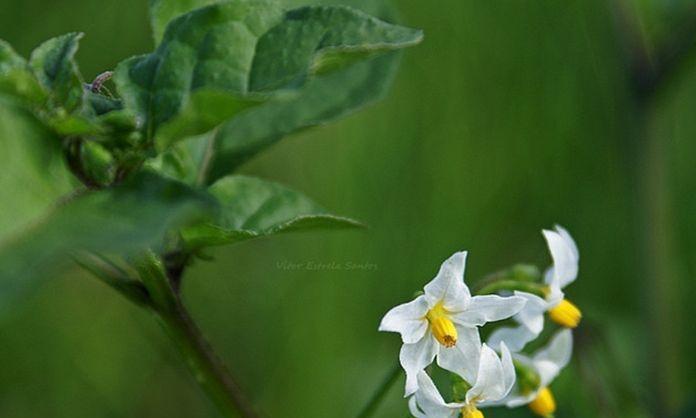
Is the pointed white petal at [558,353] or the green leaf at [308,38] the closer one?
the green leaf at [308,38]

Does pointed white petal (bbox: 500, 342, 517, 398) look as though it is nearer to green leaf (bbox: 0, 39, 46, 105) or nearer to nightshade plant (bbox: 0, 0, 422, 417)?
nightshade plant (bbox: 0, 0, 422, 417)

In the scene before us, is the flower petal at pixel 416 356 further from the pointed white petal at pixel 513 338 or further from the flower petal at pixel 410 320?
the pointed white petal at pixel 513 338

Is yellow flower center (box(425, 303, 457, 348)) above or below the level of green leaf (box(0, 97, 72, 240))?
below

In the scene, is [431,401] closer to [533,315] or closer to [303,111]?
[533,315]

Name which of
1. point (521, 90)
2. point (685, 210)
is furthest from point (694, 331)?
point (521, 90)

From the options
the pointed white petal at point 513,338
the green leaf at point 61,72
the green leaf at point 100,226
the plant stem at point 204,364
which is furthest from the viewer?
the pointed white petal at point 513,338

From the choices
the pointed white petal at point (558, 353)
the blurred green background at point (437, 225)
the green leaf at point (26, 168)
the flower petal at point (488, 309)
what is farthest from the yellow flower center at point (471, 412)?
the blurred green background at point (437, 225)

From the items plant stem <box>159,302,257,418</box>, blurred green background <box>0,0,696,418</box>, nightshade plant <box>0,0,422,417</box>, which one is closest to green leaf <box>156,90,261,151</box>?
nightshade plant <box>0,0,422,417</box>
